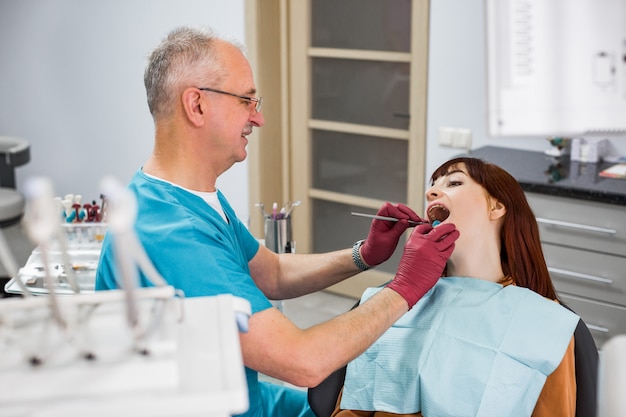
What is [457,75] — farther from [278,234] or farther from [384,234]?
[384,234]

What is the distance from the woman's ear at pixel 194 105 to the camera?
1714 mm

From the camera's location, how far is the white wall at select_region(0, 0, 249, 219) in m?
4.74

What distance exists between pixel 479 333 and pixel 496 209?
32cm

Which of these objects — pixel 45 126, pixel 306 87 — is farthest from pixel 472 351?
pixel 45 126

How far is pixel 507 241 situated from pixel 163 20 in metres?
3.26

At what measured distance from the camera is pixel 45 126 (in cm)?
529

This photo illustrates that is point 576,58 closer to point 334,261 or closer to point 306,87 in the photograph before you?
point 334,261

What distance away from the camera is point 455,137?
3.62m

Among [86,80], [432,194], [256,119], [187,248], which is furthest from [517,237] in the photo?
[86,80]

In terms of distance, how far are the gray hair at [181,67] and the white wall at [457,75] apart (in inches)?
77.2

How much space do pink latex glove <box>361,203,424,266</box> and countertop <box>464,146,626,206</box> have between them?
48.2 inches

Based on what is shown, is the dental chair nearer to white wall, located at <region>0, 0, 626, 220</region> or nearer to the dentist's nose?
the dentist's nose

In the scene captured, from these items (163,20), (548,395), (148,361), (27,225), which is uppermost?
(163,20)

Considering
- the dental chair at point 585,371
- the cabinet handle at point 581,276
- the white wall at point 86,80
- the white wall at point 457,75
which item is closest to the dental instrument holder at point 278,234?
the dental chair at point 585,371
